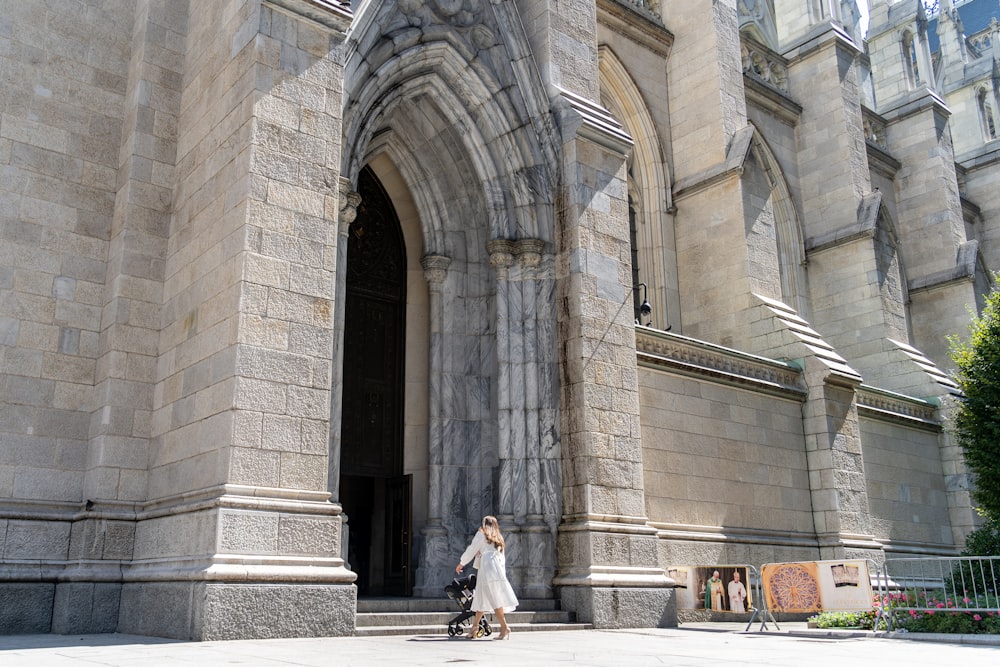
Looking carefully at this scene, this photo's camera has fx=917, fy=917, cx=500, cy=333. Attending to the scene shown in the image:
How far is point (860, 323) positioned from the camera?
70.5ft

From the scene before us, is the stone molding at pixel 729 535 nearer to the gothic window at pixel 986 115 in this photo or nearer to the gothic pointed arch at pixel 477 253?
the gothic pointed arch at pixel 477 253

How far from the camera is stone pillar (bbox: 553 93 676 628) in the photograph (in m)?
12.0

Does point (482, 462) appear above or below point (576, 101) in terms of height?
below

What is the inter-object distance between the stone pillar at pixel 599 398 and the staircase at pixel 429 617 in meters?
0.39

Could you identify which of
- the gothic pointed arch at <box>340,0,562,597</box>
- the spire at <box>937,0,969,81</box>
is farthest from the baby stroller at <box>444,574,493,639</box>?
the spire at <box>937,0,969,81</box>

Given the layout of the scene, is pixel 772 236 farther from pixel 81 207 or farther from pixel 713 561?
pixel 81 207

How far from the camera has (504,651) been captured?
7.88 m

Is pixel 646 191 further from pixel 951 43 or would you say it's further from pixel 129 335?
A: pixel 951 43

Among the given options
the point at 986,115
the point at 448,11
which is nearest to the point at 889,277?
the point at 448,11

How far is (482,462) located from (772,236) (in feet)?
28.1

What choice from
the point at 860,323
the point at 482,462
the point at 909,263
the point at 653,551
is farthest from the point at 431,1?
the point at 909,263

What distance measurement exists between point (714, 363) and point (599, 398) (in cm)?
367

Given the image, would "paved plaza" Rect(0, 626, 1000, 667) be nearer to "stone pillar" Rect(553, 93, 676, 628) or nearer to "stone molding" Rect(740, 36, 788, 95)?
"stone pillar" Rect(553, 93, 676, 628)

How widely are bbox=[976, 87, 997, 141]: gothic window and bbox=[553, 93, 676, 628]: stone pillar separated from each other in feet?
86.2
